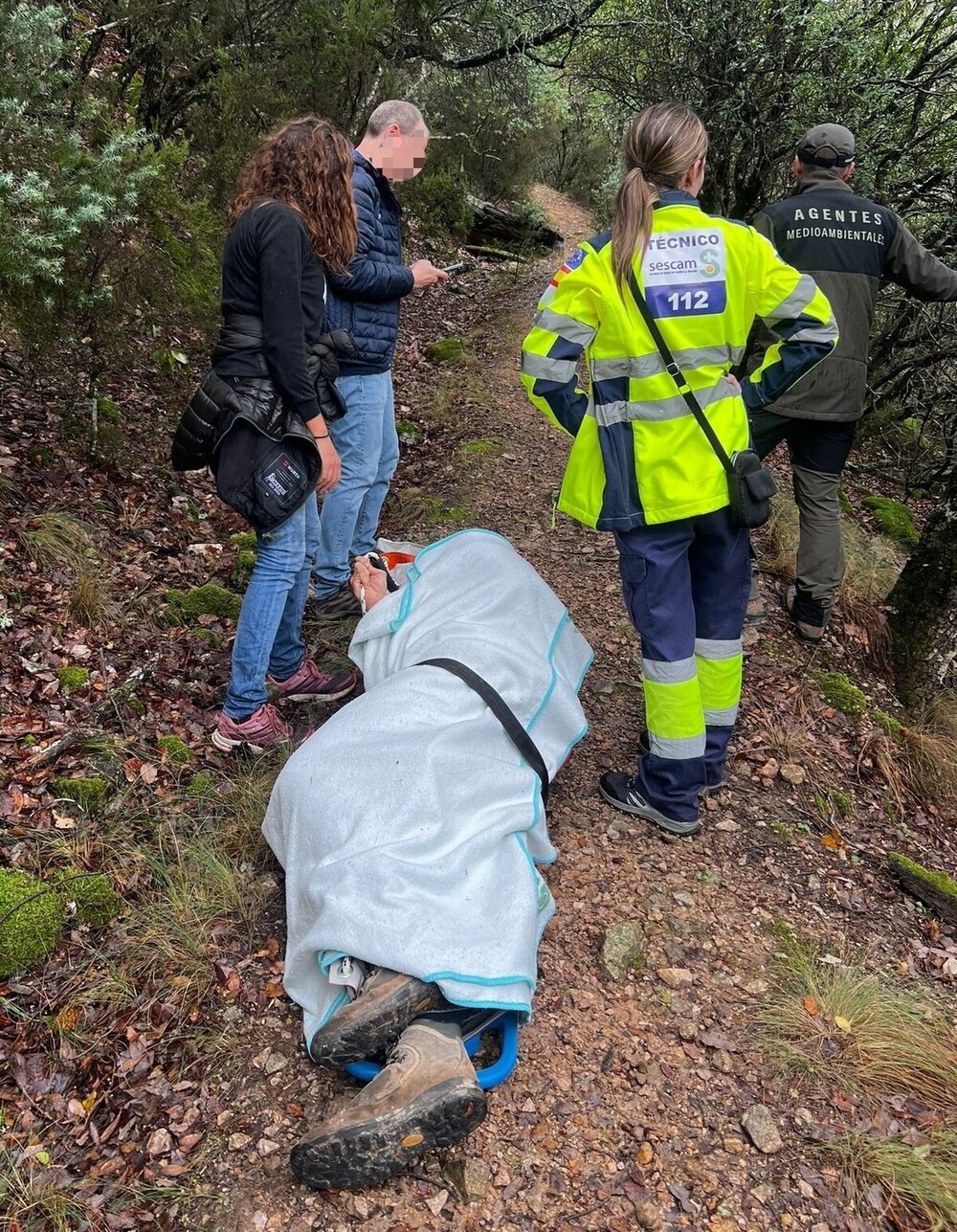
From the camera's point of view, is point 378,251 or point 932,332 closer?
point 378,251

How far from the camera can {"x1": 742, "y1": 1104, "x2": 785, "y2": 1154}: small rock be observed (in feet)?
7.30

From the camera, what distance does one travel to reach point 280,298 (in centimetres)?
288

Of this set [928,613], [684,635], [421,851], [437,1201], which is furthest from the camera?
[928,613]

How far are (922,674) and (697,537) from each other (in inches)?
94.7

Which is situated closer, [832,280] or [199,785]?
[199,785]

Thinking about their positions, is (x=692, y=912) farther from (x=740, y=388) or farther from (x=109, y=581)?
(x=109, y=581)

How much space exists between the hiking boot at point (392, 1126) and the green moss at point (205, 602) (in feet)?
9.60

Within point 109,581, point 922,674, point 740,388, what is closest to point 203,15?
point 109,581

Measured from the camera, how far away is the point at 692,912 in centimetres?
294

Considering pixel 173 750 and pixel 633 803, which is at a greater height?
pixel 633 803

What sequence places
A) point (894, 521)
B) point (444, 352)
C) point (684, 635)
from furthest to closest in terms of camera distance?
point (444, 352)
point (894, 521)
point (684, 635)

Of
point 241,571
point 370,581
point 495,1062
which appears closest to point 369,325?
point 370,581

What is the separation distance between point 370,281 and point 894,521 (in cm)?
529

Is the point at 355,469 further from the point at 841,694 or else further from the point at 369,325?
the point at 841,694
